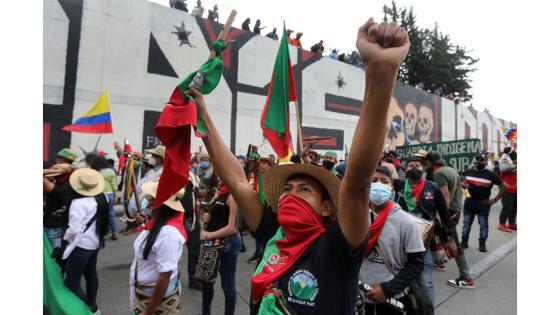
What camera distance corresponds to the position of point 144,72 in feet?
34.8

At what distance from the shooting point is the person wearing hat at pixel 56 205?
147 inches

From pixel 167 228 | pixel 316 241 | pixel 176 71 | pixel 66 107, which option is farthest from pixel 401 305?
pixel 176 71

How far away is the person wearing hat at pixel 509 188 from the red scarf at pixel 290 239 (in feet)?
26.0

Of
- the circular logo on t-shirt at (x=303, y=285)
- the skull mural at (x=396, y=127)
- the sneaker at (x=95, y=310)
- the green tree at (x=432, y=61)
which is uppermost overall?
the green tree at (x=432, y=61)

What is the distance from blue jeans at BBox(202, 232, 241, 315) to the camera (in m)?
3.32

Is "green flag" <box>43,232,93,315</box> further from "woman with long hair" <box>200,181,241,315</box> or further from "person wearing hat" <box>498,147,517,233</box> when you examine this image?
"person wearing hat" <box>498,147,517,233</box>

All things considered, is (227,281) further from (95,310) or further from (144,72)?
(144,72)

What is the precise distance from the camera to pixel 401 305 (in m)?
2.32

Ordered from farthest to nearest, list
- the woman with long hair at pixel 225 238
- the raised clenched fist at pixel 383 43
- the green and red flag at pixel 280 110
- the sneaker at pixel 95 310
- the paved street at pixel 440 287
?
the paved street at pixel 440 287
the sneaker at pixel 95 310
the woman with long hair at pixel 225 238
the green and red flag at pixel 280 110
the raised clenched fist at pixel 383 43

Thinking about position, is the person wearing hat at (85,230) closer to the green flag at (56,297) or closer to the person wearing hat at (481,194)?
the green flag at (56,297)

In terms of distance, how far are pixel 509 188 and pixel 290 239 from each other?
8019mm

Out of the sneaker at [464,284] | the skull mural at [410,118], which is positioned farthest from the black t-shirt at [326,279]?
the skull mural at [410,118]

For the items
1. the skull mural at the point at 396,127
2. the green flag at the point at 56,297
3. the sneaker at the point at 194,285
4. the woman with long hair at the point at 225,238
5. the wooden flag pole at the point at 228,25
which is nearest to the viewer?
the green flag at the point at 56,297

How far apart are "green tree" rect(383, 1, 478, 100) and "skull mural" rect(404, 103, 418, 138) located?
385 inches
